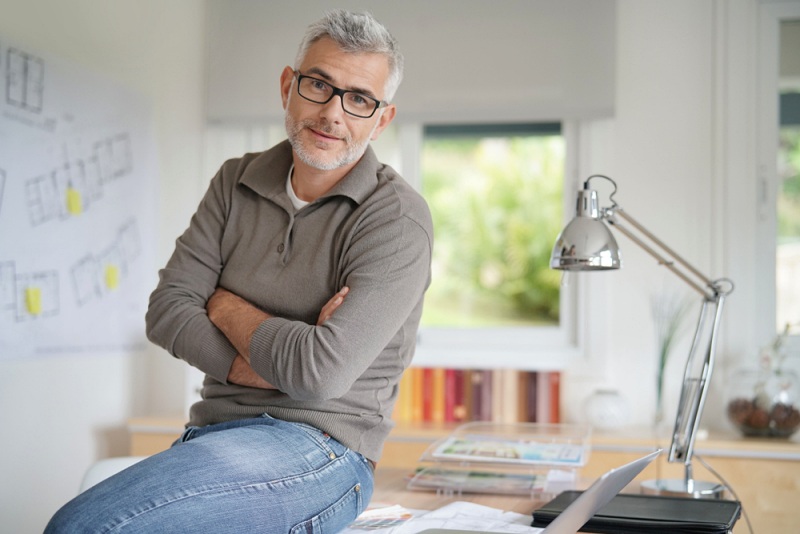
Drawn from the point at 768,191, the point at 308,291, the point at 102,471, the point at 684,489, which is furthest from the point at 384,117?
the point at 768,191

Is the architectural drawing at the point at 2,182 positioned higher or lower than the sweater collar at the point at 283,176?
higher

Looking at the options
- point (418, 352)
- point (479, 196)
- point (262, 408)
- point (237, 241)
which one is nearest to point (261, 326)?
point (262, 408)

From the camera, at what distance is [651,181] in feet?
12.3

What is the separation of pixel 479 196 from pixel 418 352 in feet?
10.4

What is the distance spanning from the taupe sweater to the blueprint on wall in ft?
3.99

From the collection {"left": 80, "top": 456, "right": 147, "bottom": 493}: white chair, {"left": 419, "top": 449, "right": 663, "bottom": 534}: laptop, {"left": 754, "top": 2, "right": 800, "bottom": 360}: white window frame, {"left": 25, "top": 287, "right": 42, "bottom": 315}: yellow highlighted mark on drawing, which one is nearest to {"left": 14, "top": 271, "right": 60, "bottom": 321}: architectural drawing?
{"left": 25, "top": 287, "right": 42, "bottom": 315}: yellow highlighted mark on drawing

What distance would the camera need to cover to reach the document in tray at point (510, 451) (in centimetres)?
215

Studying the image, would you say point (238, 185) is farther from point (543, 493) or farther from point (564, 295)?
point (564, 295)

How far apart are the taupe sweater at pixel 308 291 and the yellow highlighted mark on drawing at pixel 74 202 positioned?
1377 mm

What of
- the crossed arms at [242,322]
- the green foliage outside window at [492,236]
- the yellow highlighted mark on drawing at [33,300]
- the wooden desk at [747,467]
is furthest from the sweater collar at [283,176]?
the green foliage outside window at [492,236]

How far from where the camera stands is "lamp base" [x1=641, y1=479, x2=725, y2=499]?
2156 mm

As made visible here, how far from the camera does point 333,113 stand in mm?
1831

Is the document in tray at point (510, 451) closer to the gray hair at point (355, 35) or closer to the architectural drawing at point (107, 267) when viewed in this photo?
the gray hair at point (355, 35)

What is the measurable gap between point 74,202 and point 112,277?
366 mm
